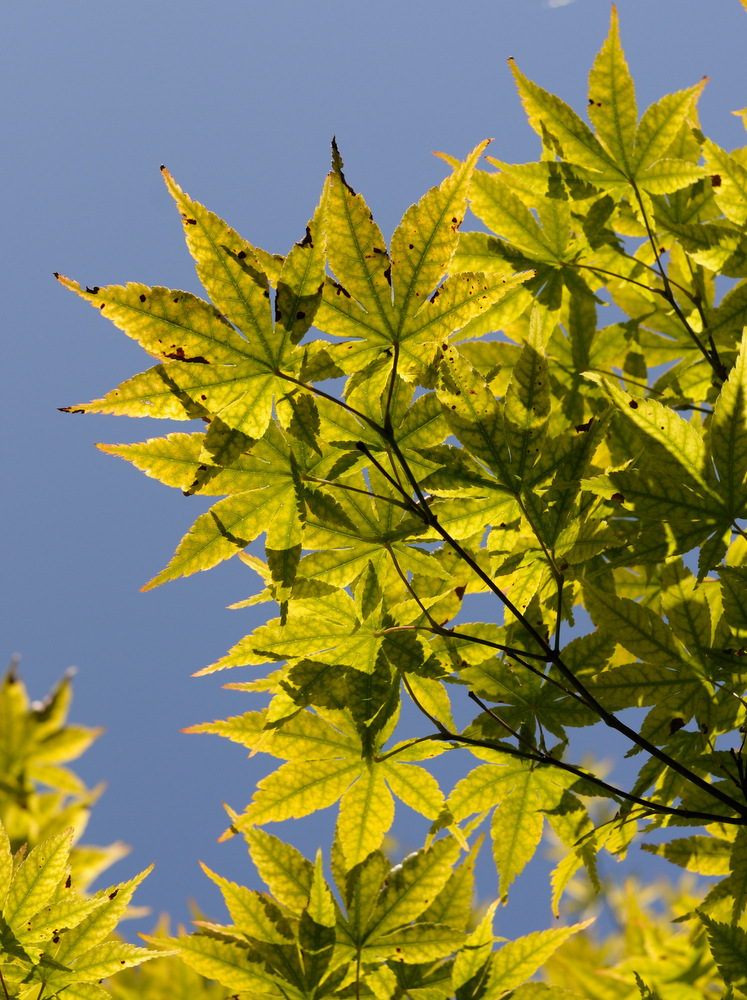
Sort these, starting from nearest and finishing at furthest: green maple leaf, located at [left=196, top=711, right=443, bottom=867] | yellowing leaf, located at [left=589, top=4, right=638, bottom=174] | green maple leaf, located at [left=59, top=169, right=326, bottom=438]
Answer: green maple leaf, located at [left=59, top=169, right=326, bottom=438], green maple leaf, located at [left=196, top=711, right=443, bottom=867], yellowing leaf, located at [left=589, top=4, right=638, bottom=174]

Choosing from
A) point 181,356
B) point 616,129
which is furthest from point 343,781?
point 616,129

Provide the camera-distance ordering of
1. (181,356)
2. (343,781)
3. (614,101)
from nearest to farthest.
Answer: (181,356), (343,781), (614,101)

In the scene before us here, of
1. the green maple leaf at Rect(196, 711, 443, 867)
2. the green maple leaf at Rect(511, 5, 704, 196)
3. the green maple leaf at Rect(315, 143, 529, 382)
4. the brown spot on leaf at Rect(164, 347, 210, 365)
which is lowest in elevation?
the green maple leaf at Rect(196, 711, 443, 867)

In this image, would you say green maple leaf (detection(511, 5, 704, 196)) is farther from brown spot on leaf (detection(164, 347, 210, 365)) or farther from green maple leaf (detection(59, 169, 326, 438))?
brown spot on leaf (detection(164, 347, 210, 365))

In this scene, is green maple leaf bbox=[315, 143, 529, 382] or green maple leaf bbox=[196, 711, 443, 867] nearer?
green maple leaf bbox=[315, 143, 529, 382]

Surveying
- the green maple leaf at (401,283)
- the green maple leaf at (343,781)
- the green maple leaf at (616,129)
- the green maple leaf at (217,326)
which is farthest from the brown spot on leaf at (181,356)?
the green maple leaf at (616,129)

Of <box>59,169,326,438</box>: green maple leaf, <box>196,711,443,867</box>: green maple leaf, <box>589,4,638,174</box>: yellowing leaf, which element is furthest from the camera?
<box>589,4,638,174</box>: yellowing leaf

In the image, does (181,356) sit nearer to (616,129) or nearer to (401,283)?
(401,283)

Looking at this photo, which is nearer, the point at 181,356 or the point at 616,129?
the point at 181,356

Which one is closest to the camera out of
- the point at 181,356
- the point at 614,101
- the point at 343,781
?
the point at 181,356

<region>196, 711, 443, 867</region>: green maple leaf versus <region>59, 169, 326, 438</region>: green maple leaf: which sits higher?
<region>59, 169, 326, 438</region>: green maple leaf

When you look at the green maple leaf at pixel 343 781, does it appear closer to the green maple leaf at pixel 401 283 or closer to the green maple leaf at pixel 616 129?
the green maple leaf at pixel 401 283

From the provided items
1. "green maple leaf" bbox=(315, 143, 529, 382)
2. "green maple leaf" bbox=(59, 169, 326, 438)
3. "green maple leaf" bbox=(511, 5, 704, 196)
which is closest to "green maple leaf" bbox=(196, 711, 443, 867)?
"green maple leaf" bbox=(59, 169, 326, 438)

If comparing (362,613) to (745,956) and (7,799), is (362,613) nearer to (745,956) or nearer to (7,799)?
(745,956)
